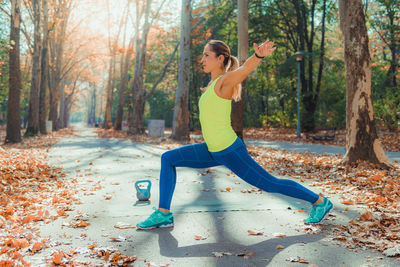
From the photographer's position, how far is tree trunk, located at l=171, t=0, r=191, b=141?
16.9 m

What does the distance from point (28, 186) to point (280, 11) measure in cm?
2179

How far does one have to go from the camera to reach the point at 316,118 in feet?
88.0

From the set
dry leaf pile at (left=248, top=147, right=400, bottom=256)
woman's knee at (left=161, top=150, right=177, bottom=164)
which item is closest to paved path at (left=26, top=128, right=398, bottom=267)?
dry leaf pile at (left=248, top=147, right=400, bottom=256)

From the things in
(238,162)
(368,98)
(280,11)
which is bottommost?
(238,162)

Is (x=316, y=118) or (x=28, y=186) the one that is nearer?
(x=28, y=186)

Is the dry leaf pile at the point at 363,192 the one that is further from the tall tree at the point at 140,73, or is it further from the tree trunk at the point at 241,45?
the tall tree at the point at 140,73

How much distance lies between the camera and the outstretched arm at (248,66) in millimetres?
3150

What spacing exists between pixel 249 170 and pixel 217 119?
626 millimetres

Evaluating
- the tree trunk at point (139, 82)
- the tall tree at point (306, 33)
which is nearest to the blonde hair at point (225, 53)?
the tree trunk at point (139, 82)

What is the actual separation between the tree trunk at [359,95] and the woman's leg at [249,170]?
4.92 meters

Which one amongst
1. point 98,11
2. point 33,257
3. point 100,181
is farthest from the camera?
point 98,11

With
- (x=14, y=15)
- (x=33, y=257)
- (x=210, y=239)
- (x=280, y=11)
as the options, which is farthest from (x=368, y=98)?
(x=280, y=11)

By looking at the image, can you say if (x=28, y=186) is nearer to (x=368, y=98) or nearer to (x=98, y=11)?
(x=368, y=98)

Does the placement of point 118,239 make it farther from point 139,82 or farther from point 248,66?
point 139,82
